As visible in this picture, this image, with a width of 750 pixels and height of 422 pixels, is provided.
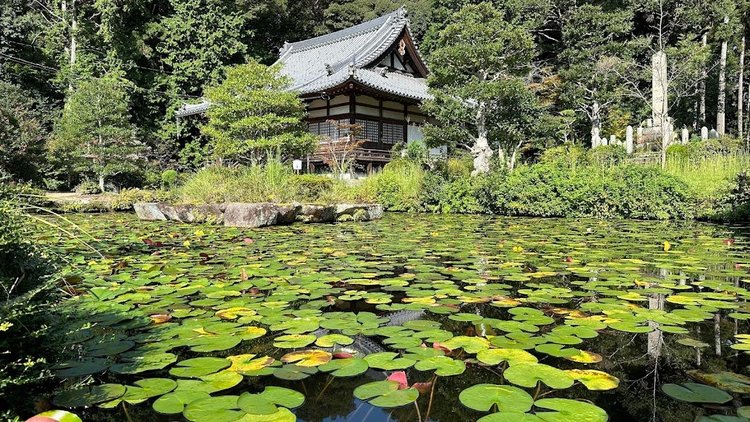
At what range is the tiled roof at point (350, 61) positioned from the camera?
46.8 ft

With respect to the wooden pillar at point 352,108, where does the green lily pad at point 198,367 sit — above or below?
below

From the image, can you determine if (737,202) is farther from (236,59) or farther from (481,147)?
(236,59)

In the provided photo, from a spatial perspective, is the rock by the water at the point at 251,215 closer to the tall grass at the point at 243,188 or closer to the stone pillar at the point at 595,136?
the tall grass at the point at 243,188

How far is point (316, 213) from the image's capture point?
23.9ft

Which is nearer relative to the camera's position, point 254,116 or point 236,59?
point 254,116

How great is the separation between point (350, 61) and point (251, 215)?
30.7ft

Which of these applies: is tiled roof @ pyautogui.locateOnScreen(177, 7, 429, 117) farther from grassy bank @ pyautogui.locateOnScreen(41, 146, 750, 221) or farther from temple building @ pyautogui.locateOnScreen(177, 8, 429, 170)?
grassy bank @ pyautogui.locateOnScreen(41, 146, 750, 221)

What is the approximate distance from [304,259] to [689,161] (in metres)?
8.52

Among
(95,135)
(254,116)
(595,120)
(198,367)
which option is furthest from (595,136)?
(198,367)

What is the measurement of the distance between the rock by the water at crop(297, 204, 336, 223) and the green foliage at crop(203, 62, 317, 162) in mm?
3178

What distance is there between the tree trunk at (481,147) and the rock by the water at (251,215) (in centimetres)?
532

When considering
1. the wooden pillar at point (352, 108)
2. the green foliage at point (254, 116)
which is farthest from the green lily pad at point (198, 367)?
the wooden pillar at point (352, 108)

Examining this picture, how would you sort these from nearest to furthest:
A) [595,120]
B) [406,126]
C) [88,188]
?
1. [88,188]
2. [406,126]
3. [595,120]

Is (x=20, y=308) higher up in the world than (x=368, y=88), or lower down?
lower down
